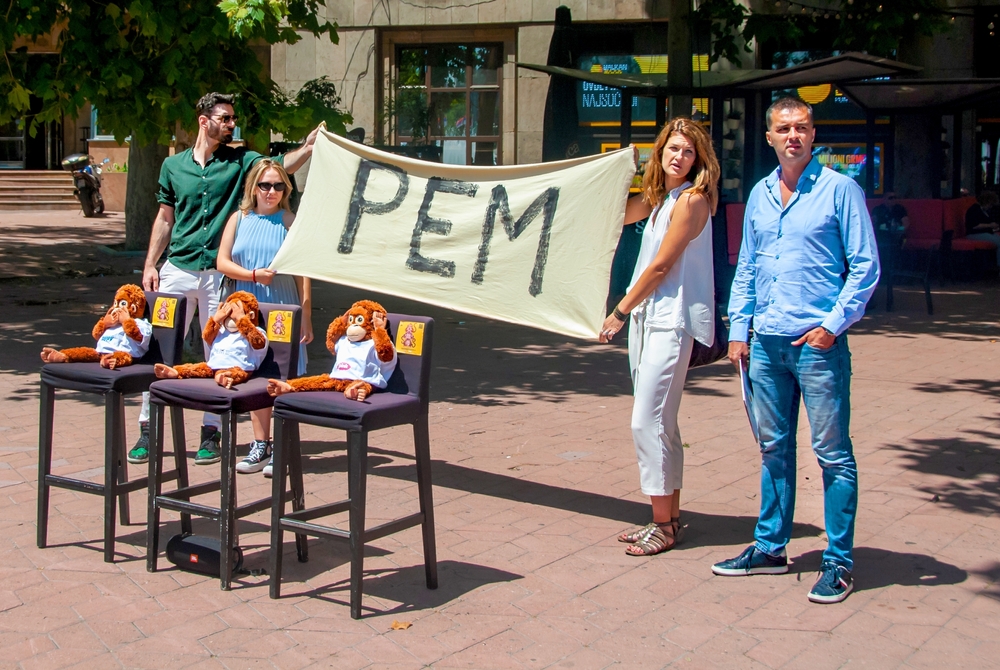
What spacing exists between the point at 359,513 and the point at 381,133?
19.0m

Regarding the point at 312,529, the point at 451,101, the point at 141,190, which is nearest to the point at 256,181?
the point at 312,529

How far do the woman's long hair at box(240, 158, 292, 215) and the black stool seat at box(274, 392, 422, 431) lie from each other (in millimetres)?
2129

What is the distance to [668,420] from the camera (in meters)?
5.18

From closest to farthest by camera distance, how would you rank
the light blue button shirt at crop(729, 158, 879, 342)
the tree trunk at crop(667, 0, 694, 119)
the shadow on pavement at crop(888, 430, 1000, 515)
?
the light blue button shirt at crop(729, 158, 879, 342) < the shadow on pavement at crop(888, 430, 1000, 515) < the tree trunk at crop(667, 0, 694, 119)

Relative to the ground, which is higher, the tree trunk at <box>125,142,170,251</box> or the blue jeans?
the tree trunk at <box>125,142,170,251</box>

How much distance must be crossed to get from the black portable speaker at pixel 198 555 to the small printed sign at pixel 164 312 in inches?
41.7

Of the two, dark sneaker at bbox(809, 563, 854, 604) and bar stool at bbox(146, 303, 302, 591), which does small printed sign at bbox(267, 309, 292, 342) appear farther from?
dark sneaker at bbox(809, 563, 854, 604)

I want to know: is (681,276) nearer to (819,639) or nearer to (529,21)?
(819,639)

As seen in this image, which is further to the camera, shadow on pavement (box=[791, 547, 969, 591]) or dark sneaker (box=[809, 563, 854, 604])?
shadow on pavement (box=[791, 547, 969, 591])

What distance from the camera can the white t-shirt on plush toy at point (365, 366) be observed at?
15.4ft

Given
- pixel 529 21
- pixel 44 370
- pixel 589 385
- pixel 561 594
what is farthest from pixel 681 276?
pixel 529 21

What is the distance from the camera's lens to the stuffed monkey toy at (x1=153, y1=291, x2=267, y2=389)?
4969 mm

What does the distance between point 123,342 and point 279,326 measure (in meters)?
0.75

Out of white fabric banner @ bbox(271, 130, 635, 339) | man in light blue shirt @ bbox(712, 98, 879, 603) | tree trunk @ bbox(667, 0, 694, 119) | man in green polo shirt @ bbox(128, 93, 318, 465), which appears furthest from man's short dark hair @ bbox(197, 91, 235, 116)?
tree trunk @ bbox(667, 0, 694, 119)
